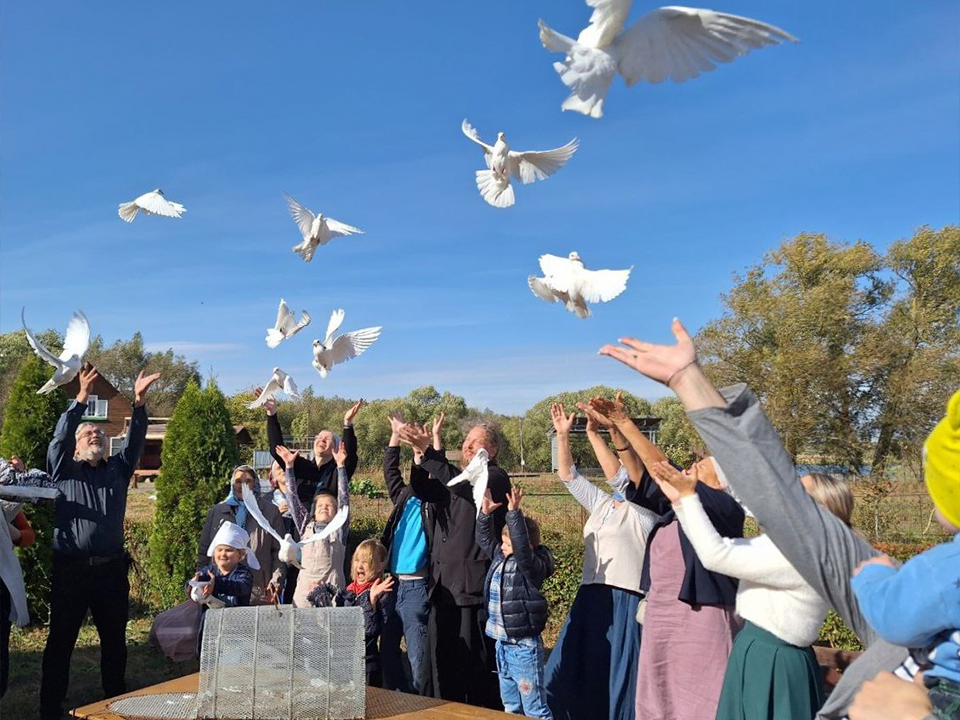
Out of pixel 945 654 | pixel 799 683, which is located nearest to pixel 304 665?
pixel 799 683

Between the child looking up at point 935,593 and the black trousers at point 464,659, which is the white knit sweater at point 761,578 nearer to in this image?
the child looking up at point 935,593

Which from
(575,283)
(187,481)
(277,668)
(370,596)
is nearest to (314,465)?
(370,596)

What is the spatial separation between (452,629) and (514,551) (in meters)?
0.85

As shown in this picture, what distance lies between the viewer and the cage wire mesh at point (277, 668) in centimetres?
264

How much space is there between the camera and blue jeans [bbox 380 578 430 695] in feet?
14.4

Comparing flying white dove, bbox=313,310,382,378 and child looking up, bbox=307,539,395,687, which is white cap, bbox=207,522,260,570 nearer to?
child looking up, bbox=307,539,395,687

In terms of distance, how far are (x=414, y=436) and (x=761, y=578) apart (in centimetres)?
229

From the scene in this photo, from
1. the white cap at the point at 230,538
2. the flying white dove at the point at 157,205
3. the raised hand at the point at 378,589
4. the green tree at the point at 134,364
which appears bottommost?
the raised hand at the point at 378,589

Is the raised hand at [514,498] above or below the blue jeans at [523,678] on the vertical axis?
above

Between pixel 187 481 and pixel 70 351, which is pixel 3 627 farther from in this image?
pixel 187 481

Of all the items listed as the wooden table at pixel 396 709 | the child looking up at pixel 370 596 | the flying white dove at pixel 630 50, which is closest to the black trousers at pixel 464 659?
the child looking up at pixel 370 596

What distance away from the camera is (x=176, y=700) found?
9.20 feet

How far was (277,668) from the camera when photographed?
2.69 meters

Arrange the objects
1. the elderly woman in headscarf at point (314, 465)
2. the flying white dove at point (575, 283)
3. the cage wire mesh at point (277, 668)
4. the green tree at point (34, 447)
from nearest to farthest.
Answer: the cage wire mesh at point (277, 668) < the flying white dove at point (575, 283) < the elderly woman in headscarf at point (314, 465) < the green tree at point (34, 447)
